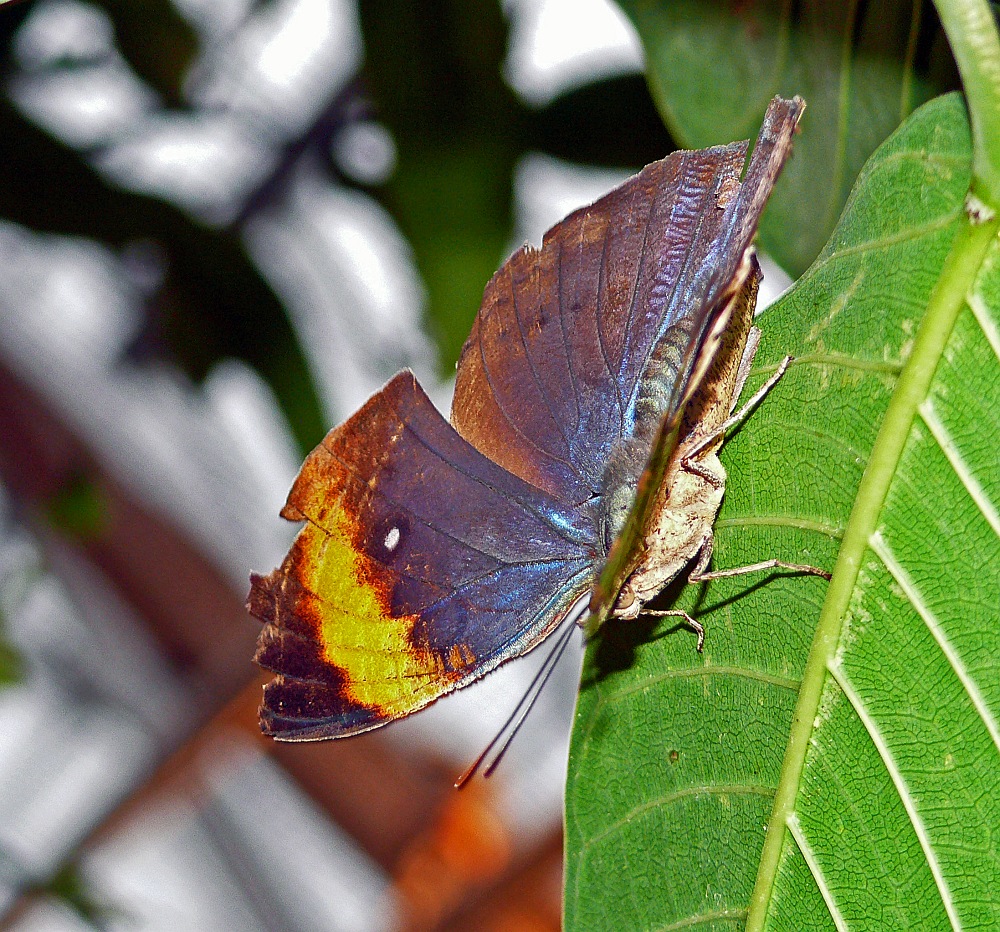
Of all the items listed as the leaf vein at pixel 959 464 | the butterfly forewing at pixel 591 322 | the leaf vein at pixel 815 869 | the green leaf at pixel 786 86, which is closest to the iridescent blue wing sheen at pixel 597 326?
the butterfly forewing at pixel 591 322

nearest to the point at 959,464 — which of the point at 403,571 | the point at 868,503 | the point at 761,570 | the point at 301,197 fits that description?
the point at 868,503

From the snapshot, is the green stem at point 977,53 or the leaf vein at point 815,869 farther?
the leaf vein at point 815,869

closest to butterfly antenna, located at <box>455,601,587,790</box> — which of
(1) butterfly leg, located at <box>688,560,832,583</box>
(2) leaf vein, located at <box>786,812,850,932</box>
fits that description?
(1) butterfly leg, located at <box>688,560,832,583</box>

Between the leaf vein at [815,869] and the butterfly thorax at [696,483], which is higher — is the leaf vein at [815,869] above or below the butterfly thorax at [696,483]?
below

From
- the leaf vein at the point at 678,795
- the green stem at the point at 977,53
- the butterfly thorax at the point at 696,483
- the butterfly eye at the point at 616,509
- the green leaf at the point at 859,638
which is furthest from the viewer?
the butterfly eye at the point at 616,509

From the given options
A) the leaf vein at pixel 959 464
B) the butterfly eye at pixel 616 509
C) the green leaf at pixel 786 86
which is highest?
the green leaf at pixel 786 86

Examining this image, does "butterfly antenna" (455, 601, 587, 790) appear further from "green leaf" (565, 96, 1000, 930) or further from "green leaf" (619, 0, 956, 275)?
"green leaf" (619, 0, 956, 275)

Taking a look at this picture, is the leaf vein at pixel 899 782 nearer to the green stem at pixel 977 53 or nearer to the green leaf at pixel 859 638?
the green leaf at pixel 859 638

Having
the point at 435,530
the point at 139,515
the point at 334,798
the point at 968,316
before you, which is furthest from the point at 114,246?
the point at 334,798
